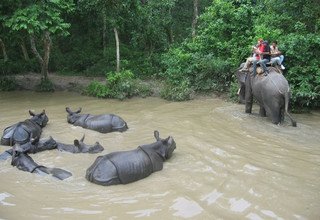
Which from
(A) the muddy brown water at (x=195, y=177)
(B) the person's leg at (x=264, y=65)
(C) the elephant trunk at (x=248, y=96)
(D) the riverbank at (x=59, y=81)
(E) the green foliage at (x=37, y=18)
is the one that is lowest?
(A) the muddy brown water at (x=195, y=177)

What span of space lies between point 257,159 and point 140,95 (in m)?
8.43

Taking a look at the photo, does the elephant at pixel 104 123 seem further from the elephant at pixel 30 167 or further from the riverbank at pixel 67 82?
the riverbank at pixel 67 82

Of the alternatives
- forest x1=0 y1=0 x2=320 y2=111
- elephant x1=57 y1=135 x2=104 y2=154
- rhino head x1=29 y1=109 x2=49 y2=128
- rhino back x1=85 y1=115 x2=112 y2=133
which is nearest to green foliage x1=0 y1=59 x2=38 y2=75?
forest x1=0 y1=0 x2=320 y2=111

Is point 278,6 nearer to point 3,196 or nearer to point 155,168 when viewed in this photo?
point 155,168

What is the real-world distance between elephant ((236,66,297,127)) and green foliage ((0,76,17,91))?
10471 millimetres

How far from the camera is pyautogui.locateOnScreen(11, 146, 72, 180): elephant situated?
8062mm

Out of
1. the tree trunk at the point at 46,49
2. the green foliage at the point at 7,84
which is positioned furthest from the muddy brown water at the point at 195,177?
the green foliage at the point at 7,84

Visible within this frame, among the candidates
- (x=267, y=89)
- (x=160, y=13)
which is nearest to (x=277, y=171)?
(x=267, y=89)

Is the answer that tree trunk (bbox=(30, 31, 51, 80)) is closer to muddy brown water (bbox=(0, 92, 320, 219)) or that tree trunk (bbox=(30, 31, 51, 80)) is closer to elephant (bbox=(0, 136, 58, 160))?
muddy brown water (bbox=(0, 92, 320, 219))

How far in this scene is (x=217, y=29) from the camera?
17.8 metres

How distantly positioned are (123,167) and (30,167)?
2.01 metres

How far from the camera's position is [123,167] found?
771 centimetres

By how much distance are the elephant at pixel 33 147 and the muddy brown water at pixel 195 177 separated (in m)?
0.18

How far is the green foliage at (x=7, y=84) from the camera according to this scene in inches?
712
